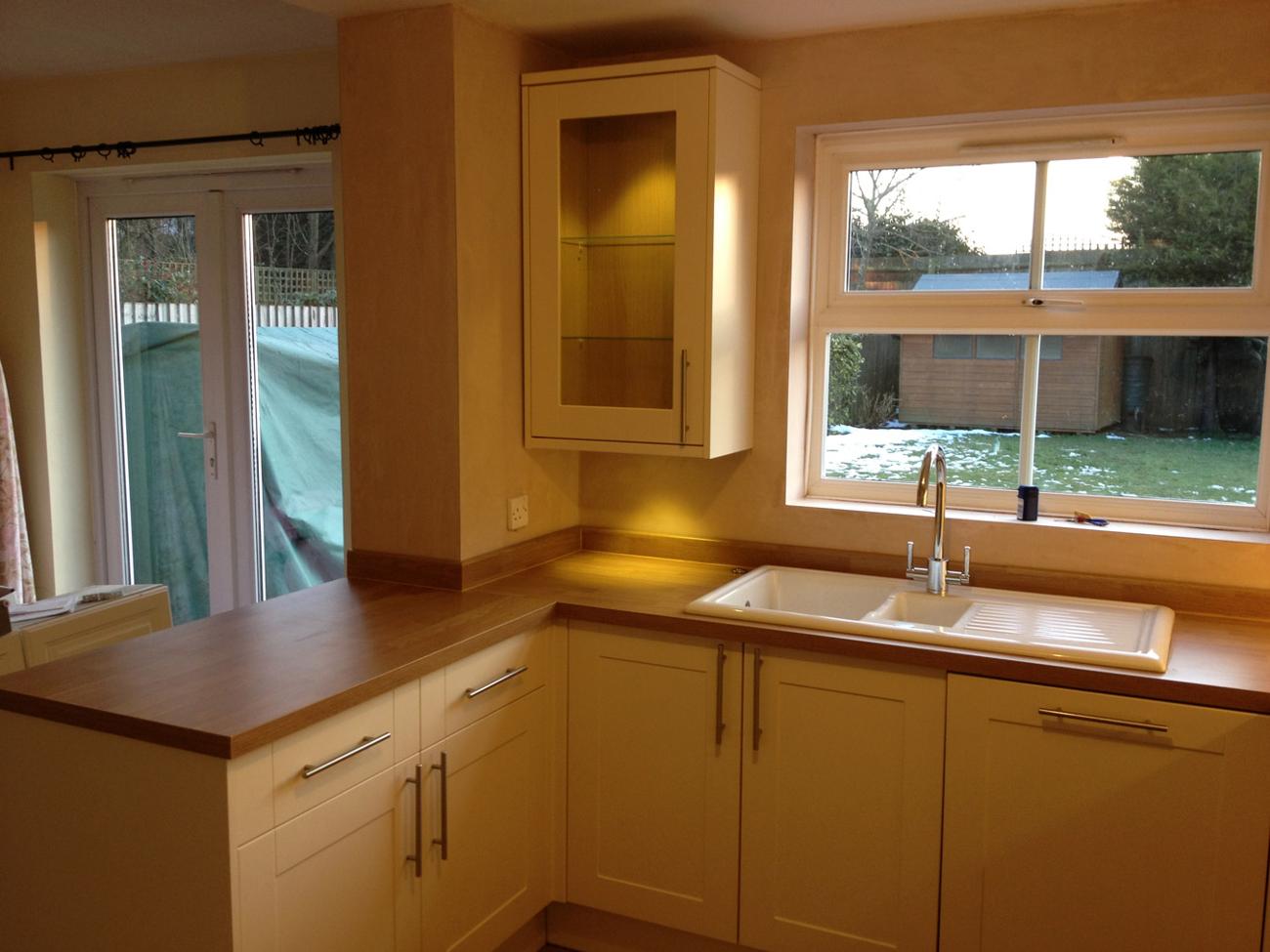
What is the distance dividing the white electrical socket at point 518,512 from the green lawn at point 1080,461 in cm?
88

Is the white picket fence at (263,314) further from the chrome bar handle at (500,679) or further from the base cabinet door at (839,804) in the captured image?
the base cabinet door at (839,804)

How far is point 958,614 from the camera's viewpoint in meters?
2.69

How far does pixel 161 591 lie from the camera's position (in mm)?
3197

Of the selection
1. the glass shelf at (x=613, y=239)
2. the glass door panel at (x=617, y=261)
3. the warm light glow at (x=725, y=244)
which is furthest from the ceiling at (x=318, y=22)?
the glass shelf at (x=613, y=239)

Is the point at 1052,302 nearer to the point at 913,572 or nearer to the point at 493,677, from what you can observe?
the point at 913,572

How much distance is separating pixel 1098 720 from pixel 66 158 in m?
3.88

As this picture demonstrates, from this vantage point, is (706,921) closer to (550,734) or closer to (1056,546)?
(550,734)

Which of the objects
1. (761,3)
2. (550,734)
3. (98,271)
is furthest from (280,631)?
(98,271)

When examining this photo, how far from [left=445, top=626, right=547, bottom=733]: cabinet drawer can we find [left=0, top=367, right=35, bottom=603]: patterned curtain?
2508 millimetres

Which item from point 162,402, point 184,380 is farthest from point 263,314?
point 162,402

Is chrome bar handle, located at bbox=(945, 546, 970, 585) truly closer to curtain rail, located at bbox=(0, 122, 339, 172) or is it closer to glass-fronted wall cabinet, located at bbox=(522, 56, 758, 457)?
glass-fronted wall cabinet, located at bbox=(522, 56, 758, 457)

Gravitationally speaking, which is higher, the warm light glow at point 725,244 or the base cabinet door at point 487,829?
the warm light glow at point 725,244

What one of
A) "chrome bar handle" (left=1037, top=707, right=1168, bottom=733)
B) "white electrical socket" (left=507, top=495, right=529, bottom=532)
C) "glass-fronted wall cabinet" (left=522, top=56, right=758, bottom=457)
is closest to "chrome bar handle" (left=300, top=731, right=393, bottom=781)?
"white electrical socket" (left=507, top=495, right=529, bottom=532)

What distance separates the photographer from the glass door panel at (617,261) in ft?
9.28
